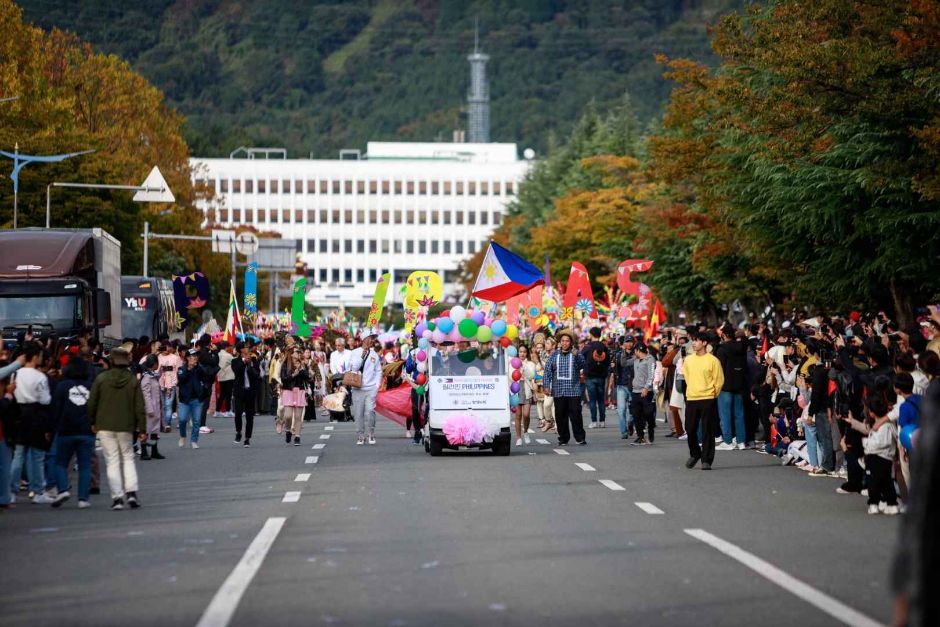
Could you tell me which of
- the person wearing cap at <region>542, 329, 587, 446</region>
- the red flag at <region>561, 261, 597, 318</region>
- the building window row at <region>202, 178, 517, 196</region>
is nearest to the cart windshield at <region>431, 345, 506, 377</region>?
the person wearing cap at <region>542, 329, 587, 446</region>

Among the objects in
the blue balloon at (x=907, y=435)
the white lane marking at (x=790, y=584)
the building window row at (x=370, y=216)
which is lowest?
the white lane marking at (x=790, y=584)

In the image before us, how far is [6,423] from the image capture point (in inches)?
669

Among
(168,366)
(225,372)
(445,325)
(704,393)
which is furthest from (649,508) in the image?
(225,372)

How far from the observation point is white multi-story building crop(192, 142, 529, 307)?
182750 mm

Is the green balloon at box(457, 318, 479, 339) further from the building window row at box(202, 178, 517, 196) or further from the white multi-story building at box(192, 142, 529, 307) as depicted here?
the building window row at box(202, 178, 517, 196)

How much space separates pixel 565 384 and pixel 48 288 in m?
11.2

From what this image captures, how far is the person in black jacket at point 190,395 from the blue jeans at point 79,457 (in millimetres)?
9657

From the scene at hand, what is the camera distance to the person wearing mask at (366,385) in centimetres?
2792

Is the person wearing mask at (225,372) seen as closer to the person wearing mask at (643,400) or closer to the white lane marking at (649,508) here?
the person wearing mask at (643,400)

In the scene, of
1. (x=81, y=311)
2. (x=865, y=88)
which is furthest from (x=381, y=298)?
(x=865, y=88)

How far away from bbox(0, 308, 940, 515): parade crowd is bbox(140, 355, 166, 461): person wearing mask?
1.1 inches

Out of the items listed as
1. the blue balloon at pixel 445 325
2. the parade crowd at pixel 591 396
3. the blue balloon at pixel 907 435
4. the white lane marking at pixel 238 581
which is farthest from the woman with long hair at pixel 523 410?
the white lane marking at pixel 238 581

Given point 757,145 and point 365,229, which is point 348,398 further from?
point 365,229

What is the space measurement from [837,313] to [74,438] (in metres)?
29.3
